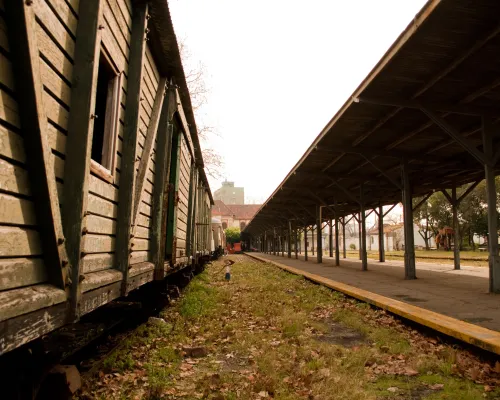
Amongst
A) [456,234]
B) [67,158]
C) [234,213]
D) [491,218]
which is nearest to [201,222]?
[491,218]

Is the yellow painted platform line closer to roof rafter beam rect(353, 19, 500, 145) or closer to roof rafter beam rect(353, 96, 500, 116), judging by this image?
roof rafter beam rect(353, 96, 500, 116)

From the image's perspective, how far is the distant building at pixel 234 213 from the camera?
93.4 meters

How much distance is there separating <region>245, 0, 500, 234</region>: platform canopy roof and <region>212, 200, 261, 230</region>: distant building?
261ft

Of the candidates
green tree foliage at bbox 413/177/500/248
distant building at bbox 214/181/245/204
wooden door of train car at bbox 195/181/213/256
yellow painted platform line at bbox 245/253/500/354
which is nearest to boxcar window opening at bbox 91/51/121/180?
yellow painted platform line at bbox 245/253/500/354

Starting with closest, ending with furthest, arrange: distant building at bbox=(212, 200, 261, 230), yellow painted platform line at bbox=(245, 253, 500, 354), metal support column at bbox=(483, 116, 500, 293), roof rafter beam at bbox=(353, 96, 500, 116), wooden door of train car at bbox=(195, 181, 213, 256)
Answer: yellow painted platform line at bbox=(245, 253, 500, 354)
metal support column at bbox=(483, 116, 500, 293)
roof rafter beam at bbox=(353, 96, 500, 116)
wooden door of train car at bbox=(195, 181, 213, 256)
distant building at bbox=(212, 200, 261, 230)

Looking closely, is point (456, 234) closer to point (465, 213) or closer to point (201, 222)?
point (201, 222)

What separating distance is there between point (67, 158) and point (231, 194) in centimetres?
12218

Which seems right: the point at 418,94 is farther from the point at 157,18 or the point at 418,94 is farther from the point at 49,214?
the point at 49,214

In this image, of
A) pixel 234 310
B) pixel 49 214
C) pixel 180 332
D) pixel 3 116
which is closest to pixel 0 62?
pixel 3 116

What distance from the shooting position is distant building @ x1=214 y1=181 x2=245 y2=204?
123 meters

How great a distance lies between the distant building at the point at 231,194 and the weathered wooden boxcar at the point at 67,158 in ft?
389

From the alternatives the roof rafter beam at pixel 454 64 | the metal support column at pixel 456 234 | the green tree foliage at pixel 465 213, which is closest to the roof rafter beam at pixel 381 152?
the roof rafter beam at pixel 454 64

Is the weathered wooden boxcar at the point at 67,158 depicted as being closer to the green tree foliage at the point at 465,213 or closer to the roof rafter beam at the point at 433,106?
the roof rafter beam at the point at 433,106

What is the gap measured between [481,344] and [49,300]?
13.8 ft
